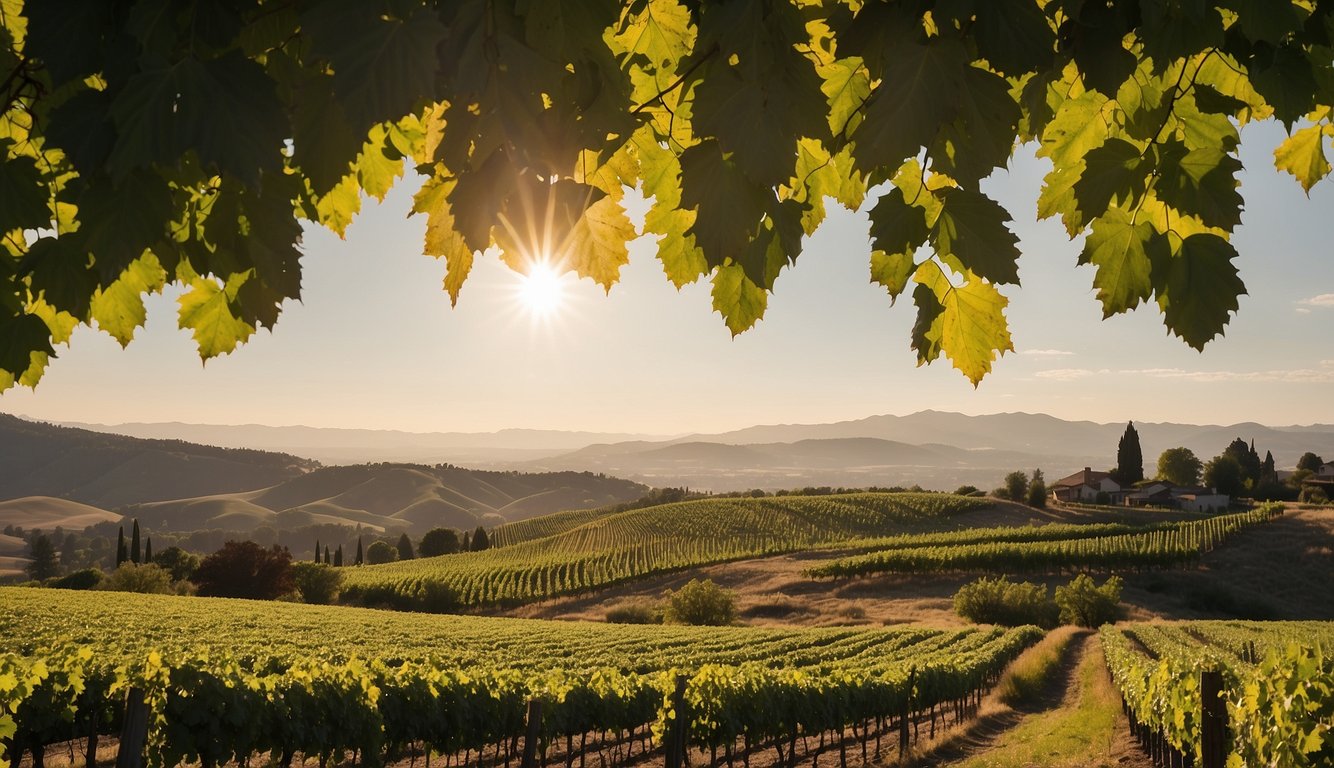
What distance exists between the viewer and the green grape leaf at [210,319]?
6.98 feet

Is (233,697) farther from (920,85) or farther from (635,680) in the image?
(920,85)

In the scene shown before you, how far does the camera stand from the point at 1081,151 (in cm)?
210

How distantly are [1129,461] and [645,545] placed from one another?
257 feet

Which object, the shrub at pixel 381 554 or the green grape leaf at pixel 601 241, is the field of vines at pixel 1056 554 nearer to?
the green grape leaf at pixel 601 241

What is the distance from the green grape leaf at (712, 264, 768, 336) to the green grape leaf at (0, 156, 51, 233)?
1442 mm

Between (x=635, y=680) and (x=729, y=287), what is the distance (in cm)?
1394

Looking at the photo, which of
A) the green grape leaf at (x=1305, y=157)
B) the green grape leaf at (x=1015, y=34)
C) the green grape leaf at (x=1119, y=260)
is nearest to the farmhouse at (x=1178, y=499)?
the green grape leaf at (x=1305, y=157)

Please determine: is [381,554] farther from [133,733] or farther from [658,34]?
[658,34]

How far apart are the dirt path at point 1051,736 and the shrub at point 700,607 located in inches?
975

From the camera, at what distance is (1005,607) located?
4519 cm

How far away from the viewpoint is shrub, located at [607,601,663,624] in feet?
176

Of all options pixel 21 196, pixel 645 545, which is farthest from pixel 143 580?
pixel 21 196

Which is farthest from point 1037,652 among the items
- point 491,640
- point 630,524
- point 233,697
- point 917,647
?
point 630,524

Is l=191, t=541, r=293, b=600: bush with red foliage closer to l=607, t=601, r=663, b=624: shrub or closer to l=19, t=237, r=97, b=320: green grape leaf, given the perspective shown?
l=607, t=601, r=663, b=624: shrub
